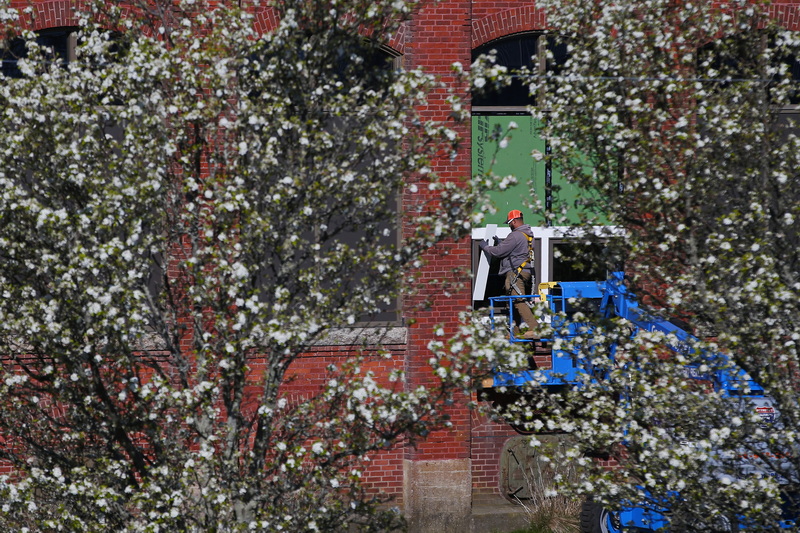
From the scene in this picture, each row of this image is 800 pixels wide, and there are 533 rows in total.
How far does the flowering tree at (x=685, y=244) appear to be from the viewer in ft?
20.7

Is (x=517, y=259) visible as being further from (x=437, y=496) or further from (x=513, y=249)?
(x=437, y=496)

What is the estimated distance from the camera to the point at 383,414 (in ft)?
19.4

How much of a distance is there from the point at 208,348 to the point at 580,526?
6480mm

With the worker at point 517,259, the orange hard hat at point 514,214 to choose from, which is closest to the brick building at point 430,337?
the worker at point 517,259

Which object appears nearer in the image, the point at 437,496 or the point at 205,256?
the point at 205,256

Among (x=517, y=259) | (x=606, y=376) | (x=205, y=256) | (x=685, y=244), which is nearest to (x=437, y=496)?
(x=517, y=259)

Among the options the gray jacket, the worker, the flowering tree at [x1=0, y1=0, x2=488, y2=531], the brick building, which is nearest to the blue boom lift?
the worker

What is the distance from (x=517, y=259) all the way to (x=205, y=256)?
21.6ft

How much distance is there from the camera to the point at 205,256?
19.5 ft

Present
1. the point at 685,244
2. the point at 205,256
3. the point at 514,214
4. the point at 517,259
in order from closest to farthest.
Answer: the point at 205,256 < the point at 685,244 < the point at 517,259 < the point at 514,214

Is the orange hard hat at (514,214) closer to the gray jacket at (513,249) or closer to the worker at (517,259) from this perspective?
the worker at (517,259)

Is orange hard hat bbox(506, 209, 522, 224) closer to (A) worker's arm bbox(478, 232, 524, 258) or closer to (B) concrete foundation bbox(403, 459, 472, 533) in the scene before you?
(A) worker's arm bbox(478, 232, 524, 258)

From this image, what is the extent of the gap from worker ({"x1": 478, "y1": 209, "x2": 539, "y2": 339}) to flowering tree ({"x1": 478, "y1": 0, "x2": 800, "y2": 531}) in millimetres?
4019

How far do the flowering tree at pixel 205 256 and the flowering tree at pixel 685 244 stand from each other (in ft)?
3.81
